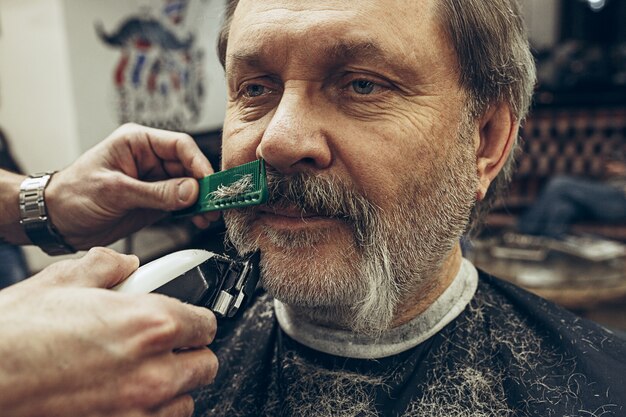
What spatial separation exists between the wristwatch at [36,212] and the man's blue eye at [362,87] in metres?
1.08

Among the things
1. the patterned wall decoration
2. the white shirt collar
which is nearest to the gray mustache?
the white shirt collar

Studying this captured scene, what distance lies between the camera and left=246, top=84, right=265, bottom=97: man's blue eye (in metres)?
1.43

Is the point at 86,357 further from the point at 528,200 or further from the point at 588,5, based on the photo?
the point at 588,5

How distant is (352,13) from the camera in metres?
Result: 1.20

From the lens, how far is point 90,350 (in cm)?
82

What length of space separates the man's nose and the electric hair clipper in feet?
0.84

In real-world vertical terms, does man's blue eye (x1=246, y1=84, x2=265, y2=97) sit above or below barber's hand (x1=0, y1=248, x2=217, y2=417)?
above

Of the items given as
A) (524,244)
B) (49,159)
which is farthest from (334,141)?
(49,159)

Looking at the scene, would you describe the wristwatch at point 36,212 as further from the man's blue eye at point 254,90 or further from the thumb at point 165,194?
the man's blue eye at point 254,90

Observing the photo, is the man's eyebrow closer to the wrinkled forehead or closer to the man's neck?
the wrinkled forehead

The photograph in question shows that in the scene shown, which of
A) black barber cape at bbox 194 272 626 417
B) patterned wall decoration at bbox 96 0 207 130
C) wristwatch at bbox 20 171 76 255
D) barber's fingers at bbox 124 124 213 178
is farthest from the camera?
patterned wall decoration at bbox 96 0 207 130

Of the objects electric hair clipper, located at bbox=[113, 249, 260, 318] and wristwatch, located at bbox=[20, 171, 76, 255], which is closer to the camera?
electric hair clipper, located at bbox=[113, 249, 260, 318]

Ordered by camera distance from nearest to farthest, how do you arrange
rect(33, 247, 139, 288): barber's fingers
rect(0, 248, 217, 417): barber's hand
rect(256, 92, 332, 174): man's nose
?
rect(0, 248, 217, 417): barber's hand, rect(33, 247, 139, 288): barber's fingers, rect(256, 92, 332, 174): man's nose

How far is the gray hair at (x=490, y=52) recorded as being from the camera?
4.45 feet
